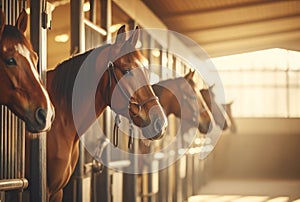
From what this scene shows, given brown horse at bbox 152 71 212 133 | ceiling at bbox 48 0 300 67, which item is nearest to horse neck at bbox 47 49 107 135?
brown horse at bbox 152 71 212 133

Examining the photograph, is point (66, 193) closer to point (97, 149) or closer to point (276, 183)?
point (97, 149)

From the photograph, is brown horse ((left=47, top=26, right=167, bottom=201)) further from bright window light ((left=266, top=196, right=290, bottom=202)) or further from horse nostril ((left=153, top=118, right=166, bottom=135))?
bright window light ((left=266, top=196, right=290, bottom=202))

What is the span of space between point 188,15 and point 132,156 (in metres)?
2.22

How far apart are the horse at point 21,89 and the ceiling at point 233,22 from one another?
3209mm

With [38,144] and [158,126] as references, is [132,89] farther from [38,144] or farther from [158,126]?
[38,144]

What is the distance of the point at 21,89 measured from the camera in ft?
6.40

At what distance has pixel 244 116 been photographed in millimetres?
10523

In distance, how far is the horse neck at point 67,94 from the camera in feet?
8.57

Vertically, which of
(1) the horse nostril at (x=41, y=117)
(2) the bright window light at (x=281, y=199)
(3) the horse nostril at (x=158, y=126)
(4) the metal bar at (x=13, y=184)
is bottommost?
(2) the bright window light at (x=281, y=199)

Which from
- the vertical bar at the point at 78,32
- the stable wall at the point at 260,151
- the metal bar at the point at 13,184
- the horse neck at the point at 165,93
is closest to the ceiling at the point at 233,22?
the horse neck at the point at 165,93

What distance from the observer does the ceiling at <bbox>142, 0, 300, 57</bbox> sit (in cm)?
561

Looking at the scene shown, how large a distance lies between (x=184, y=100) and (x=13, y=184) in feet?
7.76

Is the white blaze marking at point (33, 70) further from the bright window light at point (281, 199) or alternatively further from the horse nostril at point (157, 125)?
the bright window light at point (281, 199)

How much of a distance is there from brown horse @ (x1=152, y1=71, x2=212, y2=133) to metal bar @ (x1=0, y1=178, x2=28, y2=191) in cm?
210
